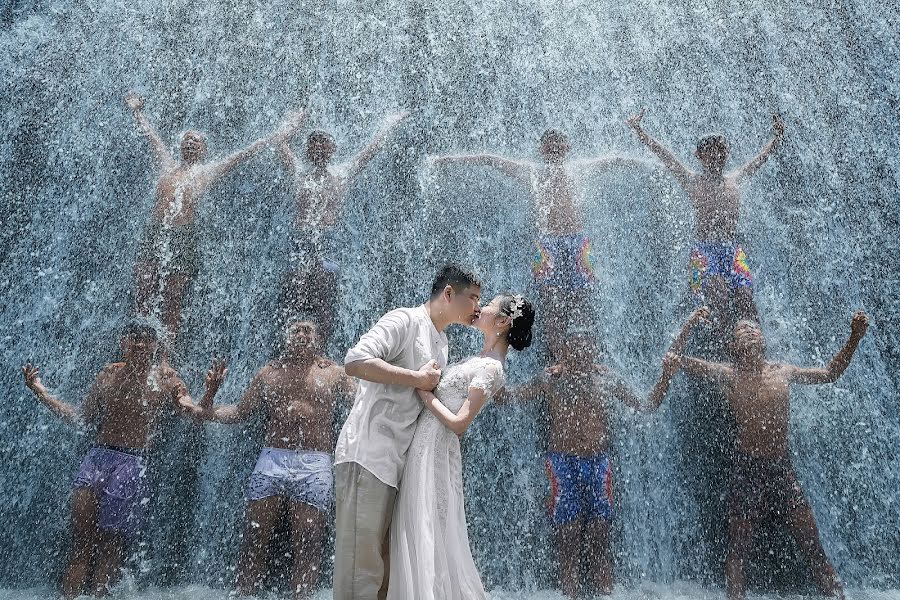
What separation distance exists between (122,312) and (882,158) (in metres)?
8.05

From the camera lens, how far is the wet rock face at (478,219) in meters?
5.81

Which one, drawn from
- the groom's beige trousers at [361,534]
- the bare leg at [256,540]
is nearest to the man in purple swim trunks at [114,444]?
the bare leg at [256,540]

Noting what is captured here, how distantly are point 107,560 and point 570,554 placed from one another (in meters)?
3.13

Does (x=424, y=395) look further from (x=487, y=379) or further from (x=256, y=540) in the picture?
(x=256, y=540)

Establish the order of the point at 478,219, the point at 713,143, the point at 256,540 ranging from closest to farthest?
the point at 256,540, the point at 713,143, the point at 478,219

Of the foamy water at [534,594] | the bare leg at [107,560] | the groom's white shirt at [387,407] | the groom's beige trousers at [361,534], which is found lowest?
the foamy water at [534,594]

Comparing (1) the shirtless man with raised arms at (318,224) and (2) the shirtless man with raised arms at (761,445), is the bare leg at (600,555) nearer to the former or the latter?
(2) the shirtless man with raised arms at (761,445)

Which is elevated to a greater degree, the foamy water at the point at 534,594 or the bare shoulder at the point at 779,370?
the bare shoulder at the point at 779,370

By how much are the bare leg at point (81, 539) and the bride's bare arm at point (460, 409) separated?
3.27 metres

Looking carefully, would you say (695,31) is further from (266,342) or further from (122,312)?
(122,312)

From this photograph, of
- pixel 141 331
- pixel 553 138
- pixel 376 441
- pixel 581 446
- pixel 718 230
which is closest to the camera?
pixel 376 441

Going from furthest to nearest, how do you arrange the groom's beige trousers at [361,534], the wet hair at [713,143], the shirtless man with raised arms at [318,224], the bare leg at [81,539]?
1. the wet hair at [713,143]
2. the shirtless man with raised arms at [318,224]
3. the bare leg at [81,539]
4. the groom's beige trousers at [361,534]

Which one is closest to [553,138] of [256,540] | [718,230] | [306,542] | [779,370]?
[718,230]

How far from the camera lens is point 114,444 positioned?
4941 millimetres
